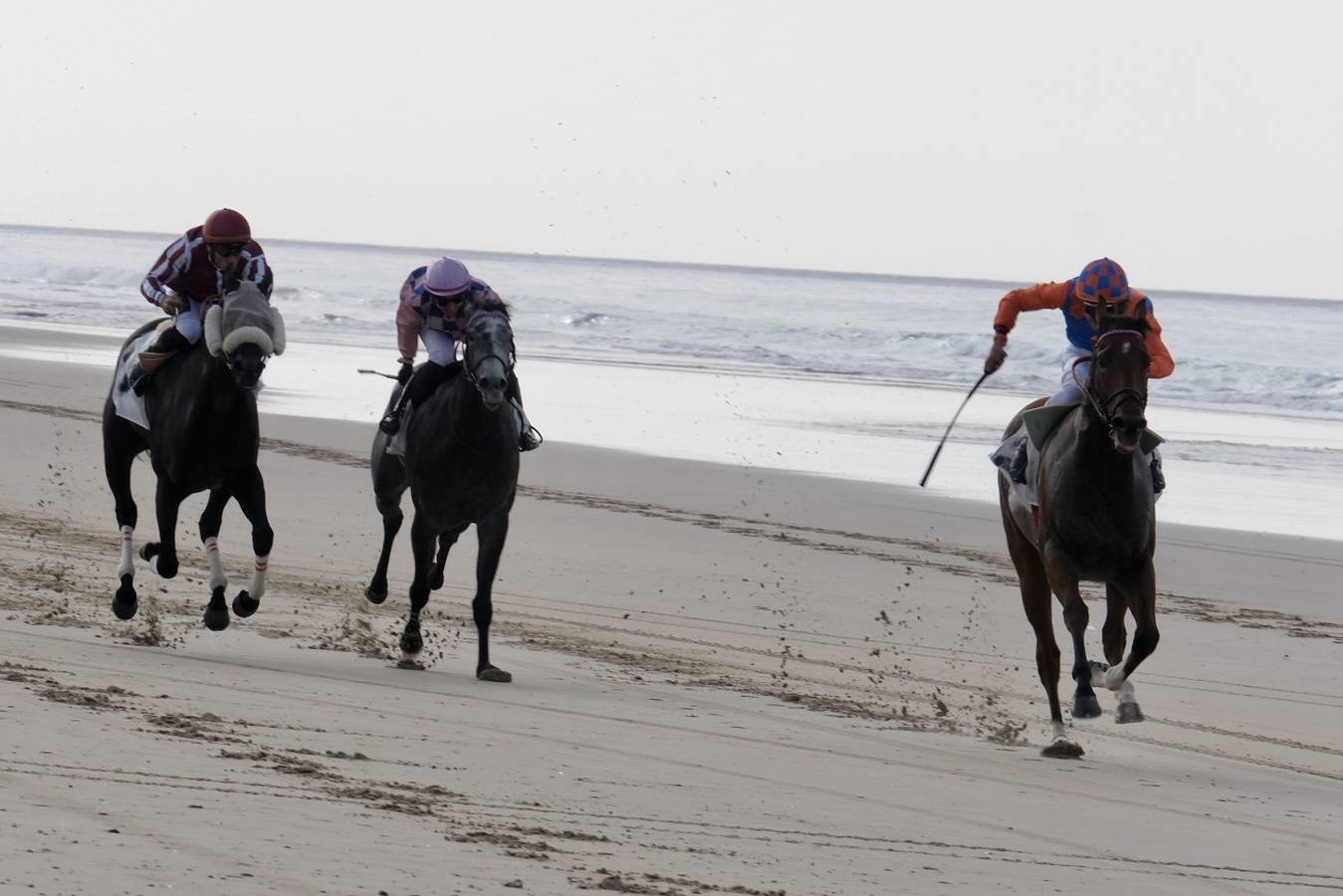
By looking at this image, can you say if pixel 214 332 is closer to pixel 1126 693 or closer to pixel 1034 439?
pixel 1034 439

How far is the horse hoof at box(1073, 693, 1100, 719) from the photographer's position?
8148 millimetres

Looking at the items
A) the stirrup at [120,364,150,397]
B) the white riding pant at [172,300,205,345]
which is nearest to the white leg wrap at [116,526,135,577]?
the stirrup at [120,364,150,397]

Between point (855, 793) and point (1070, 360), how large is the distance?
3323 millimetres

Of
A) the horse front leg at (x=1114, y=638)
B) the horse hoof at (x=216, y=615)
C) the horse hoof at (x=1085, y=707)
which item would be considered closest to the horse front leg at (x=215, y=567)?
the horse hoof at (x=216, y=615)

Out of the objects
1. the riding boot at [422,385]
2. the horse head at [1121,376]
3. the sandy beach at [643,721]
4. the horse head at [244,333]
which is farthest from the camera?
the riding boot at [422,385]

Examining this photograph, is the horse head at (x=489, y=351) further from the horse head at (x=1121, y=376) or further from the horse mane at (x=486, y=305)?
the horse head at (x=1121, y=376)

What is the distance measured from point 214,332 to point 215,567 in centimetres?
122

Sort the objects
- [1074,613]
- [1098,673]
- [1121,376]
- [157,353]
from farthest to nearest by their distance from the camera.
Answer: [157,353], [1098,673], [1074,613], [1121,376]

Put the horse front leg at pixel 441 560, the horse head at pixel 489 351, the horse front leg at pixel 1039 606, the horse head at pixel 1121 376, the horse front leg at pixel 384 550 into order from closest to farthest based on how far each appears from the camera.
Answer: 1. the horse head at pixel 1121 376
2. the horse front leg at pixel 1039 606
3. the horse head at pixel 489 351
4. the horse front leg at pixel 441 560
5. the horse front leg at pixel 384 550

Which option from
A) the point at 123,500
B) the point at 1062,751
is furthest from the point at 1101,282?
the point at 123,500

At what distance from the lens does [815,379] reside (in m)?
37.7

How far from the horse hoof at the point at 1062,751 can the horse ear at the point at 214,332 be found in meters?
4.49

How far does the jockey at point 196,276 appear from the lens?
9.53 metres

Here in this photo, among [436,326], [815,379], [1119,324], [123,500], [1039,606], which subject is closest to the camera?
[1119,324]
